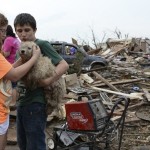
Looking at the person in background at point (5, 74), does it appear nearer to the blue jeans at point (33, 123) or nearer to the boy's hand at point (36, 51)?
the boy's hand at point (36, 51)

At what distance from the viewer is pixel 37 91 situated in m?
3.74

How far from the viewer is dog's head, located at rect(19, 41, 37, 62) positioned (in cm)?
362

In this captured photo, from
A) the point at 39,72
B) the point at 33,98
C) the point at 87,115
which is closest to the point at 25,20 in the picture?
the point at 39,72

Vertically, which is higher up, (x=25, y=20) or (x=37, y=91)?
(x=25, y=20)

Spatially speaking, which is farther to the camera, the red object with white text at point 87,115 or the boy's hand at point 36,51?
the red object with white text at point 87,115

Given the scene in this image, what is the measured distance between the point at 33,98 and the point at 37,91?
0.28ft

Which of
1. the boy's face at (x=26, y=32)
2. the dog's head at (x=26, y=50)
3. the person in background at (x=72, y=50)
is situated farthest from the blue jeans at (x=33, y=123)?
the person in background at (x=72, y=50)

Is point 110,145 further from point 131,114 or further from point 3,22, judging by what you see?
point 3,22

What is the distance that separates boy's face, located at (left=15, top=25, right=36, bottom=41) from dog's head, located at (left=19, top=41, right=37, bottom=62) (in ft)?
0.30

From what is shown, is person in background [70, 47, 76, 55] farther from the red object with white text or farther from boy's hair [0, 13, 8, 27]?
boy's hair [0, 13, 8, 27]

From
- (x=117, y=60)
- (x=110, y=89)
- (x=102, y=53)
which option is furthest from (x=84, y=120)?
(x=102, y=53)

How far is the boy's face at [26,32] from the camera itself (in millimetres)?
3747

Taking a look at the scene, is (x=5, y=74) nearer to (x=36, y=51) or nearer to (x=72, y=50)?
(x=36, y=51)

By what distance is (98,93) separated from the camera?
11797mm
